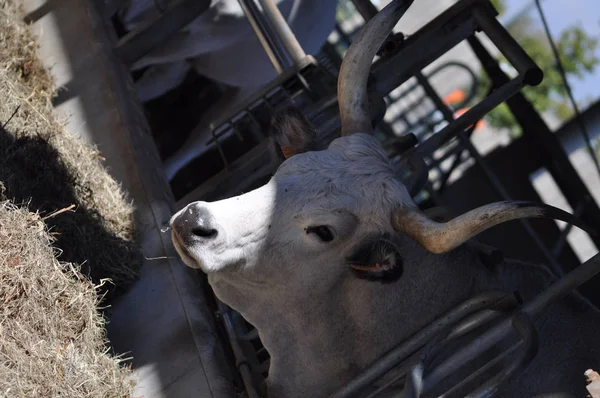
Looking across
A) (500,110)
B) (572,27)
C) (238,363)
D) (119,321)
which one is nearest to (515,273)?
(238,363)

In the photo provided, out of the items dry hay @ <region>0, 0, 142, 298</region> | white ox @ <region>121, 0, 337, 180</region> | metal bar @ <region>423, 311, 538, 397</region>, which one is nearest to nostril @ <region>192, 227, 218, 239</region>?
dry hay @ <region>0, 0, 142, 298</region>

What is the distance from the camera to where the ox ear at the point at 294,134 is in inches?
159

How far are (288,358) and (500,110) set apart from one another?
40.4 feet

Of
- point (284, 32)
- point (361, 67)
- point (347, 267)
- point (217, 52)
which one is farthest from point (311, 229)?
point (217, 52)

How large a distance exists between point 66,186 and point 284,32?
1646 millimetres

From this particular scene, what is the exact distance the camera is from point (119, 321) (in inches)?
174

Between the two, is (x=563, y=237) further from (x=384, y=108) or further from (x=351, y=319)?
(x=351, y=319)

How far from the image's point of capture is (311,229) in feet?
11.7

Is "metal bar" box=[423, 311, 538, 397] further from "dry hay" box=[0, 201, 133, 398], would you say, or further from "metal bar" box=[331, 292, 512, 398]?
"dry hay" box=[0, 201, 133, 398]

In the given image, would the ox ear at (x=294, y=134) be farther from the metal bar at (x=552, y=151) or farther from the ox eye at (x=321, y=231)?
the metal bar at (x=552, y=151)

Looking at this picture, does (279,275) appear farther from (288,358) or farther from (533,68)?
(533,68)

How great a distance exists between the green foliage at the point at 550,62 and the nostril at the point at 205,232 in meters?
12.0

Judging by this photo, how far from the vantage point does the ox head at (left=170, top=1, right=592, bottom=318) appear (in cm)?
344

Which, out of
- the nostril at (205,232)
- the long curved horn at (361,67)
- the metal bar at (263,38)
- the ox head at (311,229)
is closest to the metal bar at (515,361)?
the ox head at (311,229)
